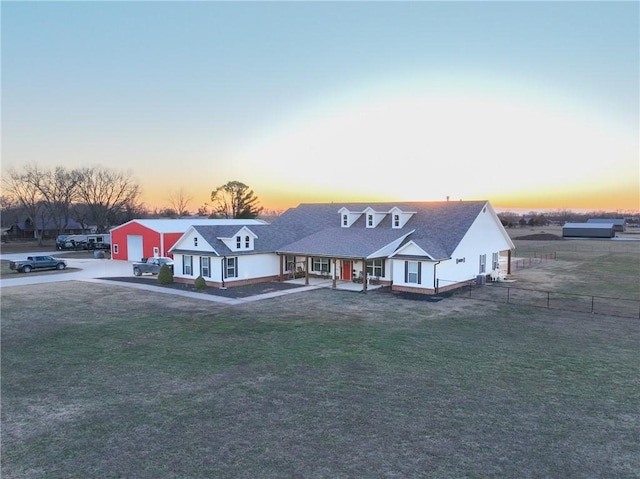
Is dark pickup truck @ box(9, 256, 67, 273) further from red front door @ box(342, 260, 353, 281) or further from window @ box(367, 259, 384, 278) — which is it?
window @ box(367, 259, 384, 278)

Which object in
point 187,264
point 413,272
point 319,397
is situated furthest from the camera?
point 187,264

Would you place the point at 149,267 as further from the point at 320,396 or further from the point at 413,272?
the point at 320,396

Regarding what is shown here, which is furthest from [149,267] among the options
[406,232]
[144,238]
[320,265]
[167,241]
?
[406,232]

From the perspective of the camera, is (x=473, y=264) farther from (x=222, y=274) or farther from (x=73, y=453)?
(x=73, y=453)

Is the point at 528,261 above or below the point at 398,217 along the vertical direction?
below

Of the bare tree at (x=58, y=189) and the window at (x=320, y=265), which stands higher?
the bare tree at (x=58, y=189)

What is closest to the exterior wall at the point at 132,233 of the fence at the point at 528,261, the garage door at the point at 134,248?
the garage door at the point at 134,248

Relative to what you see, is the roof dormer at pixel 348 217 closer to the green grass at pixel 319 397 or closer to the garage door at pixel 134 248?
the green grass at pixel 319 397
